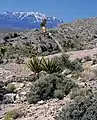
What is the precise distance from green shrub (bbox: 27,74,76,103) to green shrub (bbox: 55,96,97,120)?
3.12 metres

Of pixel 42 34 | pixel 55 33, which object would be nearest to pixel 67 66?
pixel 42 34

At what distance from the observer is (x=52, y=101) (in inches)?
486

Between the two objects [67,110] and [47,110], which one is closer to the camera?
[67,110]

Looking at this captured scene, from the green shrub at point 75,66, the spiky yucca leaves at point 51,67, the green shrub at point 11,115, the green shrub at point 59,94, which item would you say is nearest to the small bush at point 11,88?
the spiky yucca leaves at point 51,67

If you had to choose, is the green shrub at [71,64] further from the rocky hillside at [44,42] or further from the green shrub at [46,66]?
the rocky hillside at [44,42]

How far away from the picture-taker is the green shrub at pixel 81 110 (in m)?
8.89

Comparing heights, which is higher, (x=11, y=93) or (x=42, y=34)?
(x=42, y=34)

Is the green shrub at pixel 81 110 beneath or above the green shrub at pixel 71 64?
beneath

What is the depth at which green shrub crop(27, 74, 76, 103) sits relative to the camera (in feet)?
42.4

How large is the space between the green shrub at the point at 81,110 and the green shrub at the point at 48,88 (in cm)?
312

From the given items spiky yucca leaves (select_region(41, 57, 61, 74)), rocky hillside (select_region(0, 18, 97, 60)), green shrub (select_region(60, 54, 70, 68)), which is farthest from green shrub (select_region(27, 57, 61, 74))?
rocky hillside (select_region(0, 18, 97, 60))

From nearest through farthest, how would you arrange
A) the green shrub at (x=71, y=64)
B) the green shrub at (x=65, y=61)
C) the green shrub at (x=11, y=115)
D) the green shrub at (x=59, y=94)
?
the green shrub at (x=11, y=115) → the green shrub at (x=59, y=94) → the green shrub at (x=71, y=64) → the green shrub at (x=65, y=61)

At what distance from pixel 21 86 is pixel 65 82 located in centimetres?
299

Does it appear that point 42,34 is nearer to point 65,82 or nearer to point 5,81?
point 5,81
